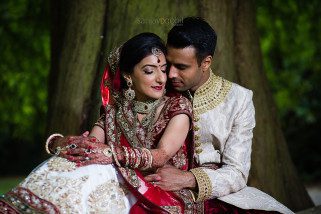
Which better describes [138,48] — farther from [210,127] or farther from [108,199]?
[108,199]

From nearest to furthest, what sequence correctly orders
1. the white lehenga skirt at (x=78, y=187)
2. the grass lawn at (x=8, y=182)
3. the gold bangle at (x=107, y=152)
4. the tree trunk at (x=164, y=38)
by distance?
the white lehenga skirt at (x=78, y=187) < the gold bangle at (x=107, y=152) < the tree trunk at (x=164, y=38) < the grass lawn at (x=8, y=182)

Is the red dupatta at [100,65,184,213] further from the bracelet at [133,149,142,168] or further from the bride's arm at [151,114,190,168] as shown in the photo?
the bride's arm at [151,114,190,168]

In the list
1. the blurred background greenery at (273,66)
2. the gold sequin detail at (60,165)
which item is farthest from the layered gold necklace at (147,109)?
the blurred background greenery at (273,66)

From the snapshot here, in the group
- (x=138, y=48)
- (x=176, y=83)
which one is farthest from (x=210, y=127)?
(x=138, y=48)

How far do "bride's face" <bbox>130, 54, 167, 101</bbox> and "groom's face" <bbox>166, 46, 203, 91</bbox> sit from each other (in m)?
0.12

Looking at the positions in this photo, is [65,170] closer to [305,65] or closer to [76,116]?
[76,116]

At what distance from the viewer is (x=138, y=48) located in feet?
13.6

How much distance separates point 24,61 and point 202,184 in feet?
22.8

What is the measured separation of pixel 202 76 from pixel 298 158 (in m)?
8.43

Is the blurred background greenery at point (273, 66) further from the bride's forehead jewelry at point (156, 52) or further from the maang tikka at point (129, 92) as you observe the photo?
the bride's forehead jewelry at point (156, 52)

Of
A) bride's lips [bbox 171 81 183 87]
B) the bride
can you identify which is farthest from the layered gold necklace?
bride's lips [bbox 171 81 183 87]

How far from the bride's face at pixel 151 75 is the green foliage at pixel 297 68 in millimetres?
5411

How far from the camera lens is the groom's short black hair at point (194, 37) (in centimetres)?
429

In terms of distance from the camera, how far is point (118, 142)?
4.21 metres
